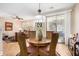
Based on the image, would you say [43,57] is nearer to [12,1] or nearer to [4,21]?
[4,21]

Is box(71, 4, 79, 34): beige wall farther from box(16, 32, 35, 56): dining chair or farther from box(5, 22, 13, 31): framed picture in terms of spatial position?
box(5, 22, 13, 31): framed picture

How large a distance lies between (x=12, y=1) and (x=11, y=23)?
49 cm

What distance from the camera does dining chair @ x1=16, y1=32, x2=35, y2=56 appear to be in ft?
7.00

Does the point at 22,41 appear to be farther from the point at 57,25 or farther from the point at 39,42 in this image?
the point at 57,25

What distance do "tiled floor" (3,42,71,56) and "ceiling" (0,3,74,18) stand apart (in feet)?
2.25

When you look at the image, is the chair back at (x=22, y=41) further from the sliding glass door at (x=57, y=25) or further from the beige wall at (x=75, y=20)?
the beige wall at (x=75, y=20)

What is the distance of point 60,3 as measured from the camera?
6.96 feet

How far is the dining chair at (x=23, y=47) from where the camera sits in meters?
2.13

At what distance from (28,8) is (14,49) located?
96 cm

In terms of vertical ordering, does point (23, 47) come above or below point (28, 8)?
below

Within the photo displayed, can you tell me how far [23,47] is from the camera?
2.15m

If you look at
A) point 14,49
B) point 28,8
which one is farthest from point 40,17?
point 14,49

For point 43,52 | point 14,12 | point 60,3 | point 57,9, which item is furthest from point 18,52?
point 60,3

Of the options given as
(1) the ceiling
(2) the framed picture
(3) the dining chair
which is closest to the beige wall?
(1) the ceiling
